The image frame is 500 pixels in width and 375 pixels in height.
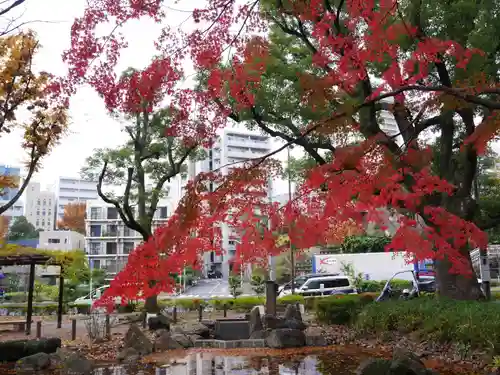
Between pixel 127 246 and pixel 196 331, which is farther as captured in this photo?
pixel 127 246

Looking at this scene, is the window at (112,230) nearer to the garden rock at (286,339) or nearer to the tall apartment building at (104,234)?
the tall apartment building at (104,234)

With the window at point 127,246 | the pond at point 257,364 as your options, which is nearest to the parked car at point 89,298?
the pond at point 257,364

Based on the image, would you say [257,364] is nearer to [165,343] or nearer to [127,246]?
[165,343]

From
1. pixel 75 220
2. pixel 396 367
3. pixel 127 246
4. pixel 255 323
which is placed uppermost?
pixel 75 220

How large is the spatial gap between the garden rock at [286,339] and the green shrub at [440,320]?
2.04 metres

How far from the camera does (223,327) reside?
42.1 feet

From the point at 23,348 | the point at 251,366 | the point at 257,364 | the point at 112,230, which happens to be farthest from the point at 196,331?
the point at 112,230

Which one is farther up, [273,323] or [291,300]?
[273,323]

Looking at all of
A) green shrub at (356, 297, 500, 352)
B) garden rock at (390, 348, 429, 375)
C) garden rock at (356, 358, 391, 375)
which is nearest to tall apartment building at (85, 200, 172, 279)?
green shrub at (356, 297, 500, 352)

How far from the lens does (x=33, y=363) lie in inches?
375

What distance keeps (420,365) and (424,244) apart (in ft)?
13.9

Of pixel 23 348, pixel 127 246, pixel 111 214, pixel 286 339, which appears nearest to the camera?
pixel 23 348

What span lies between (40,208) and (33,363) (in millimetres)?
88846

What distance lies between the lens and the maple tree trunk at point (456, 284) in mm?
11367
